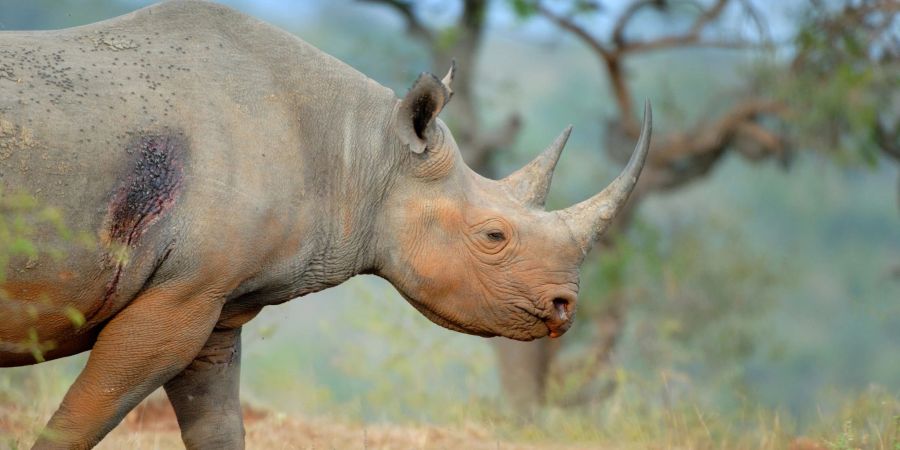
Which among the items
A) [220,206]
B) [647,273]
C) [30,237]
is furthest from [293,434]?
[647,273]

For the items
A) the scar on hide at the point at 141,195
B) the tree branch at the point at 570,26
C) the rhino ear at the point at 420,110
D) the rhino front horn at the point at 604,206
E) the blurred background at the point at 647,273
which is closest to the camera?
the scar on hide at the point at 141,195

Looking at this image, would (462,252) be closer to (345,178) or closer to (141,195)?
(345,178)

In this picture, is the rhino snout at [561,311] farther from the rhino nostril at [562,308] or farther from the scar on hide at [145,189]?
the scar on hide at [145,189]

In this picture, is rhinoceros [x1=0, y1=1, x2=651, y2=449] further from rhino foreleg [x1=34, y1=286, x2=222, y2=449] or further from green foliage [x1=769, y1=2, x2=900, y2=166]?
green foliage [x1=769, y1=2, x2=900, y2=166]

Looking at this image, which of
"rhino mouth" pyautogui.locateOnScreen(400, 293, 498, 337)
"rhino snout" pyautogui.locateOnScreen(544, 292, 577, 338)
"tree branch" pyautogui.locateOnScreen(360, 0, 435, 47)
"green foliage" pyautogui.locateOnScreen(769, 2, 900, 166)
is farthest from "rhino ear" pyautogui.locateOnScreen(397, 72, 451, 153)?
"tree branch" pyautogui.locateOnScreen(360, 0, 435, 47)

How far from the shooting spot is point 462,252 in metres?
6.75

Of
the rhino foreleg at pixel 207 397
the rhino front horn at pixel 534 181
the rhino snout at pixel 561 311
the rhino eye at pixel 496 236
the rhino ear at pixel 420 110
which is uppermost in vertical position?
the rhino ear at pixel 420 110

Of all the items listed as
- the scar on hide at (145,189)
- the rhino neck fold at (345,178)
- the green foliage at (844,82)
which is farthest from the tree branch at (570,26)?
the scar on hide at (145,189)

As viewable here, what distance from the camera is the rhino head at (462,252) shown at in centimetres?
671

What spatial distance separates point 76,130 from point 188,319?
3.12ft

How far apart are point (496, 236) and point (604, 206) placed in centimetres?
62

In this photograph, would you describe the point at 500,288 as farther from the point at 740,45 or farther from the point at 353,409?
the point at 740,45

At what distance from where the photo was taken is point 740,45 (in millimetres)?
17359

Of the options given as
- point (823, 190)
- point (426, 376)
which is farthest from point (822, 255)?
point (426, 376)
